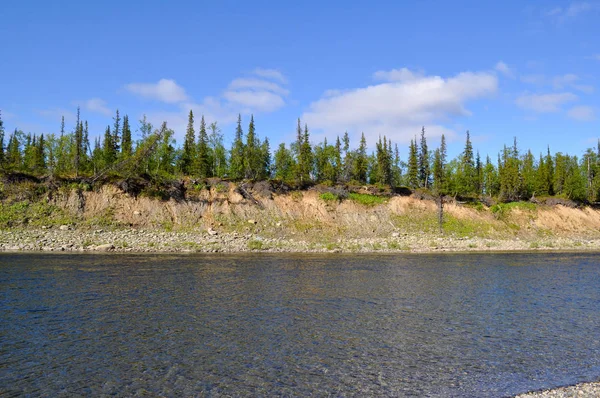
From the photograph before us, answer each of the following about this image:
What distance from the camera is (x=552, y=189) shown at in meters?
96.1

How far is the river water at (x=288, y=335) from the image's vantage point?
9.66 metres

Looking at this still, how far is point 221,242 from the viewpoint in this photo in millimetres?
49938

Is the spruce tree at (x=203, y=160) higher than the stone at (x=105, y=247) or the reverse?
higher

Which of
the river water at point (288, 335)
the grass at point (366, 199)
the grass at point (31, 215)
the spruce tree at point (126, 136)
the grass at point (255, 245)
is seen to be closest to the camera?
the river water at point (288, 335)

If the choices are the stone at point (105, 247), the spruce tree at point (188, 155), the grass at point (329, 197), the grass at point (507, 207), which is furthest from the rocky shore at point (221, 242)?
the spruce tree at point (188, 155)

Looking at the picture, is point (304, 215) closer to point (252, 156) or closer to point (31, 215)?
point (252, 156)

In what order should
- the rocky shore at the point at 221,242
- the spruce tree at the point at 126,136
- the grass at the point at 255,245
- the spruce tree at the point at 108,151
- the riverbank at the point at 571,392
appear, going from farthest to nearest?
1. the spruce tree at the point at 126,136
2. the spruce tree at the point at 108,151
3. the grass at the point at 255,245
4. the rocky shore at the point at 221,242
5. the riverbank at the point at 571,392

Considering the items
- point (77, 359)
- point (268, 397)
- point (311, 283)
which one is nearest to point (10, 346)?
point (77, 359)

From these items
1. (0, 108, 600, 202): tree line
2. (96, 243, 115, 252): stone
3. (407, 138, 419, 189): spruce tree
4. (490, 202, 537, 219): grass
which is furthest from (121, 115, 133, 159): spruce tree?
(490, 202, 537, 219): grass

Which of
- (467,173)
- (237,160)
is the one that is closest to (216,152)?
(237,160)

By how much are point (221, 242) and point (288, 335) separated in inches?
1481

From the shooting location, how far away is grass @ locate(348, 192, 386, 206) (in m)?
68.2

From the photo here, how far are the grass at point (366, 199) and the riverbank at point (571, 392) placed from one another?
58709mm

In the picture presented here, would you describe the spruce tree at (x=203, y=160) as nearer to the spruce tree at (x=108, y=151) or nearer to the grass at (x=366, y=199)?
the spruce tree at (x=108, y=151)
